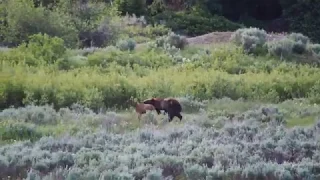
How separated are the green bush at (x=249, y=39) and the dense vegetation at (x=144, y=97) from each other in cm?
5

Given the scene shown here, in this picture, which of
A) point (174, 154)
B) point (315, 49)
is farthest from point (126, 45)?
point (174, 154)

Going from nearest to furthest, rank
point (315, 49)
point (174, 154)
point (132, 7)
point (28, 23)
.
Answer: point (174, 154) → point (28, 23) → point (315, 49) → point (132, 7)

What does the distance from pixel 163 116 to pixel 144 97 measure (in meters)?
2.01

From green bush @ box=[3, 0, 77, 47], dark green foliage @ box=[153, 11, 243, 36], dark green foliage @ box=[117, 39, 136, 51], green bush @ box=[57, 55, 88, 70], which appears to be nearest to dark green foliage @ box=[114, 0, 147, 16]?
dark green foliage @ box=[153, 11, 243, 36]

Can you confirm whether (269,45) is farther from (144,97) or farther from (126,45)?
(144,97)

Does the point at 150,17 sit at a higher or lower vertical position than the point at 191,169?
lower

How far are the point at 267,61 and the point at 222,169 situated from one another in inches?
452

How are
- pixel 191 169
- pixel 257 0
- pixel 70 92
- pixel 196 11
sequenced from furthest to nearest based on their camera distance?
pixel 257 0
pixel 196 11
pixel 70 92
pixel 191 169

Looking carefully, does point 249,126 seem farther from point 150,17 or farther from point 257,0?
point 257,0

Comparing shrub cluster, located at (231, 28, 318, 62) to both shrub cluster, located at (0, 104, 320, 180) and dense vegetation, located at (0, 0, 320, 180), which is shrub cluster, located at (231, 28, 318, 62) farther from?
shrub cluster, located at (0, 104, 320, 180)

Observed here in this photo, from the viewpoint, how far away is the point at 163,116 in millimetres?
12953

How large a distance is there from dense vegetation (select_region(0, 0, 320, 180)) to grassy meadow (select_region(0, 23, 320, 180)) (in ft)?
0.08

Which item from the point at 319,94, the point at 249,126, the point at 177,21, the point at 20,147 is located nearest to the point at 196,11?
the point at 177,21

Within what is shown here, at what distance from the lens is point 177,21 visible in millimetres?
31000
